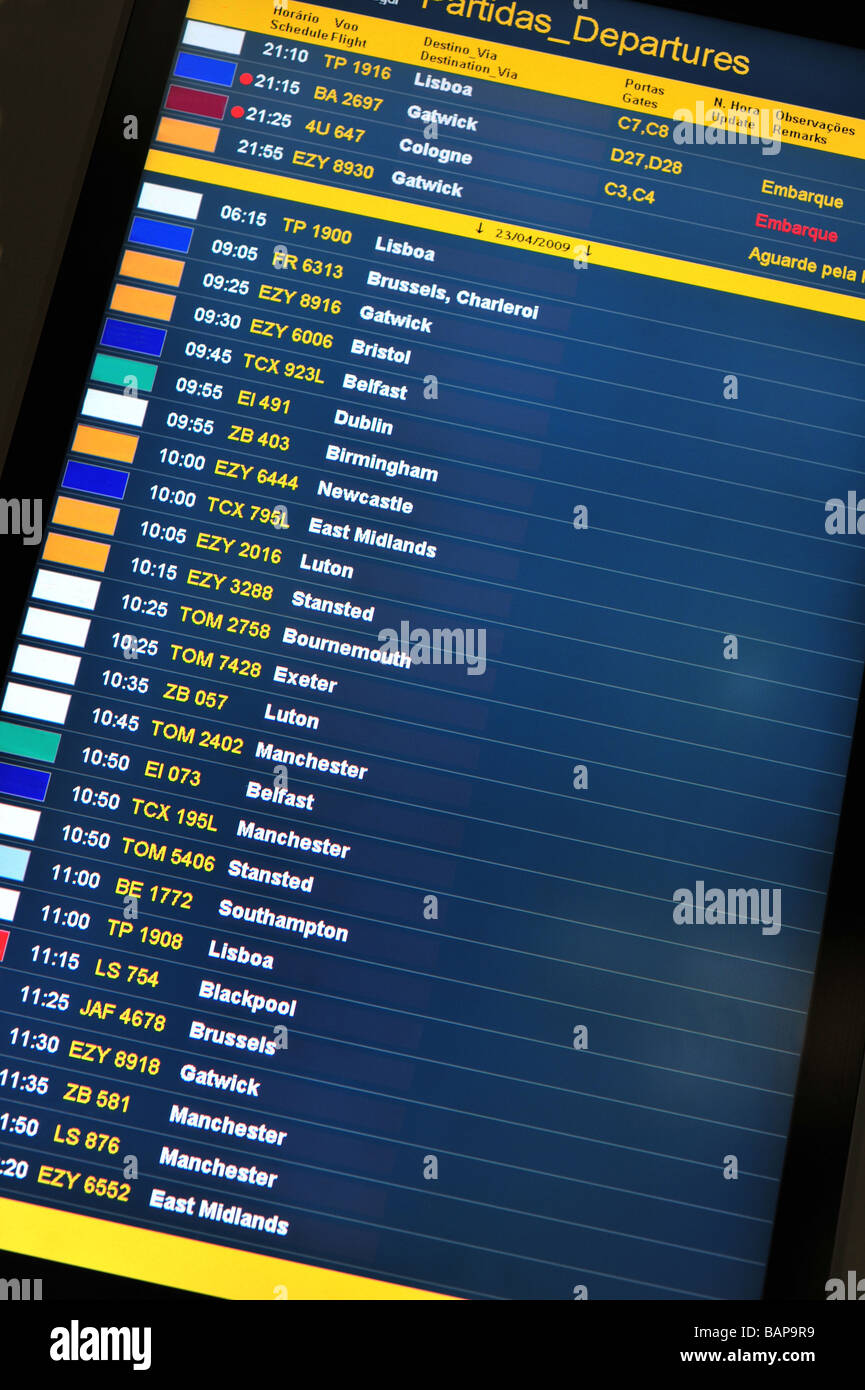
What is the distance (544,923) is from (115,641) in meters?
0.67

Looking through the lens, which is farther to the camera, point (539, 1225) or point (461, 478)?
point (461, 478)

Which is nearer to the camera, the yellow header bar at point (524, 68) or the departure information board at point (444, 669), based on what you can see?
the departure information board at point (444, 669)

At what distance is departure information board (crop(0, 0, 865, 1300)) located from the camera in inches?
58.0

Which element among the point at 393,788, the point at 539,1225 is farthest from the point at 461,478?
the point at 539,1225

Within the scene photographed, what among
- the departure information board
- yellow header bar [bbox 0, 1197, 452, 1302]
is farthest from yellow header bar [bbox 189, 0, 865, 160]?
yellow header bar [bbox 0, 1197, 452, 1302]

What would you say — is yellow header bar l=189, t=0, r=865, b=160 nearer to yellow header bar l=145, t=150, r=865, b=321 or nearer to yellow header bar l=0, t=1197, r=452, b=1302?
yellow header bar l=145, t=150, r=865, b=321

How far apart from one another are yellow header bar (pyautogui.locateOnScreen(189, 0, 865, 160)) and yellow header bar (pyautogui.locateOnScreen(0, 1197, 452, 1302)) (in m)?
1.57

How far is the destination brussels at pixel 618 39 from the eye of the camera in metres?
1.73

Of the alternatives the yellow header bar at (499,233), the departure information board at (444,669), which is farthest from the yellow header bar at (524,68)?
the yellow header bar at (499,233)

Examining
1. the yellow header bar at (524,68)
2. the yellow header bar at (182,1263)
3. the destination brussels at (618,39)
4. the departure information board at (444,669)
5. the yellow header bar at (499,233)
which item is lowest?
the yellow header bar at (182,1263)

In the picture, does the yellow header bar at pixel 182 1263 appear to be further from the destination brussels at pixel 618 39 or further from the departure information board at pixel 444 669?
the destination brussels at pixel 618 39

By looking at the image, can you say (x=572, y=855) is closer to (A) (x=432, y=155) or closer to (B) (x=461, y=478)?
(B) (x=461, y=478)
